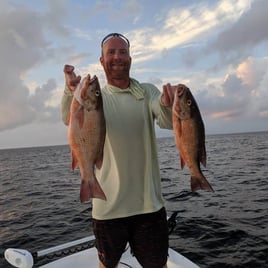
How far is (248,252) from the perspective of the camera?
393 inches

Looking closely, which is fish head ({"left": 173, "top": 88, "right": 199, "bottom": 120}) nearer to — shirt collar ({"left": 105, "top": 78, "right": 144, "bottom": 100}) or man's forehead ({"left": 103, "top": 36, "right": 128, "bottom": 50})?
shirt collar ({"left": 105, "top": 78, "right": 144, "bottom": 100})

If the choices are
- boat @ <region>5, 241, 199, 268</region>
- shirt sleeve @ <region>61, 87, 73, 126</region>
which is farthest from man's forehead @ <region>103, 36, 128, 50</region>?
boat @ <region>5, 241, 199, 268</region>

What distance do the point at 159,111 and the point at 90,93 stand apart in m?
0.84

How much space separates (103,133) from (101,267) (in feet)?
5.92

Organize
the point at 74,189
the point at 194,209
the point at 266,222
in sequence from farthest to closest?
the point at 74,189 → the point at 194,209 → the point at 266,222

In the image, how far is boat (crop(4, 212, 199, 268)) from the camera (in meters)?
5.22

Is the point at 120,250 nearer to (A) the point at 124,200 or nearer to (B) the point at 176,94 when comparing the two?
(A) the point at 124,200

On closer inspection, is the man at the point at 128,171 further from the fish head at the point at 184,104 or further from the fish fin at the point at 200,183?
the fish fin at the point at 200,183

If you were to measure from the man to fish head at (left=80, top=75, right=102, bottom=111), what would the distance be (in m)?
0.61

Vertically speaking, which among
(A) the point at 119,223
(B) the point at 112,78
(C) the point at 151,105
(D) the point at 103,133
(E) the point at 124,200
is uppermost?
(B) the point at 112,78

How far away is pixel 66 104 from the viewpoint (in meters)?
3.69

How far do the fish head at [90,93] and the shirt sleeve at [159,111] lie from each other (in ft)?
2.34

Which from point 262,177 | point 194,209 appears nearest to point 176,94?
point 194,209

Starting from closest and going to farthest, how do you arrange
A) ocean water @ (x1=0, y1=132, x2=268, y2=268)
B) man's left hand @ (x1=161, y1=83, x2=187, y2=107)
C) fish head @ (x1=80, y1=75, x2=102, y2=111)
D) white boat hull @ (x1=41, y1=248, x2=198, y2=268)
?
1. fish head @ (x1=80, y1=75, x2=102, y2=111)
2. man's left hand @ (x1=161, y1=83, x2=187, y2=107)
3. white boat hull @ (x1=41, y1=248, x2=198, y2=268)
4. ocean water @ (x1=0, y1=132, x2=268, y2=268)
